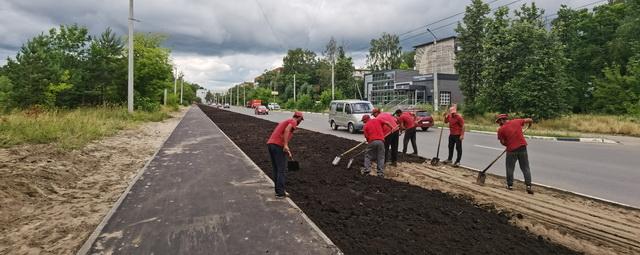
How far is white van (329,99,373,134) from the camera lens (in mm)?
19969

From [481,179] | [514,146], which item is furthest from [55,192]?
[514,146]

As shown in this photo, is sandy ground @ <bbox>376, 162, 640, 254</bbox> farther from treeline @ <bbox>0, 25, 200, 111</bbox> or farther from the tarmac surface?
treeline @ <bbox>0, 25, 200, 111</bbox>

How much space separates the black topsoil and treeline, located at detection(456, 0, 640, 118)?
21219mm

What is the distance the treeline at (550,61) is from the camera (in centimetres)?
2473

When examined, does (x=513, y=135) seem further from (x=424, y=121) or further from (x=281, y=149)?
(x=424, y=121)

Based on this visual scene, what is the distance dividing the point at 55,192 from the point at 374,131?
6.25 meters

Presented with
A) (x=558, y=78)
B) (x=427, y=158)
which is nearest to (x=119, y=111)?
(x=427, y=158)

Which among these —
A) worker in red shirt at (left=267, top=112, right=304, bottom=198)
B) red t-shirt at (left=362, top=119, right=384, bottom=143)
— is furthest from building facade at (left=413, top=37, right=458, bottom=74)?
worker in red shirt at (left=267, top=112, right=304, bottom=198)

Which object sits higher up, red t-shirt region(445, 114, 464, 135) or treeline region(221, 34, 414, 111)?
treeline region(221, 34, 414, 111)

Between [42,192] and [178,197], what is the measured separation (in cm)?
241

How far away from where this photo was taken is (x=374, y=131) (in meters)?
8.62

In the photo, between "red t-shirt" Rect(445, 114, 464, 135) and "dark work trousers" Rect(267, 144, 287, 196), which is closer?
"dark work trousers" Rect(267, 144, 287, 196)

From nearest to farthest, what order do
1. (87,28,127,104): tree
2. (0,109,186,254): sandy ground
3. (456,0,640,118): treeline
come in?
(0,109,186,254): sandy ground
(456,0,640,118): treeline
(87,28,127,104): tree

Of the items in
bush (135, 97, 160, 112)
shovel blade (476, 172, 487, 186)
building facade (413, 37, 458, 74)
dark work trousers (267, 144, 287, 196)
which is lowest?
shovel blade (476, 172, 487, 186)
